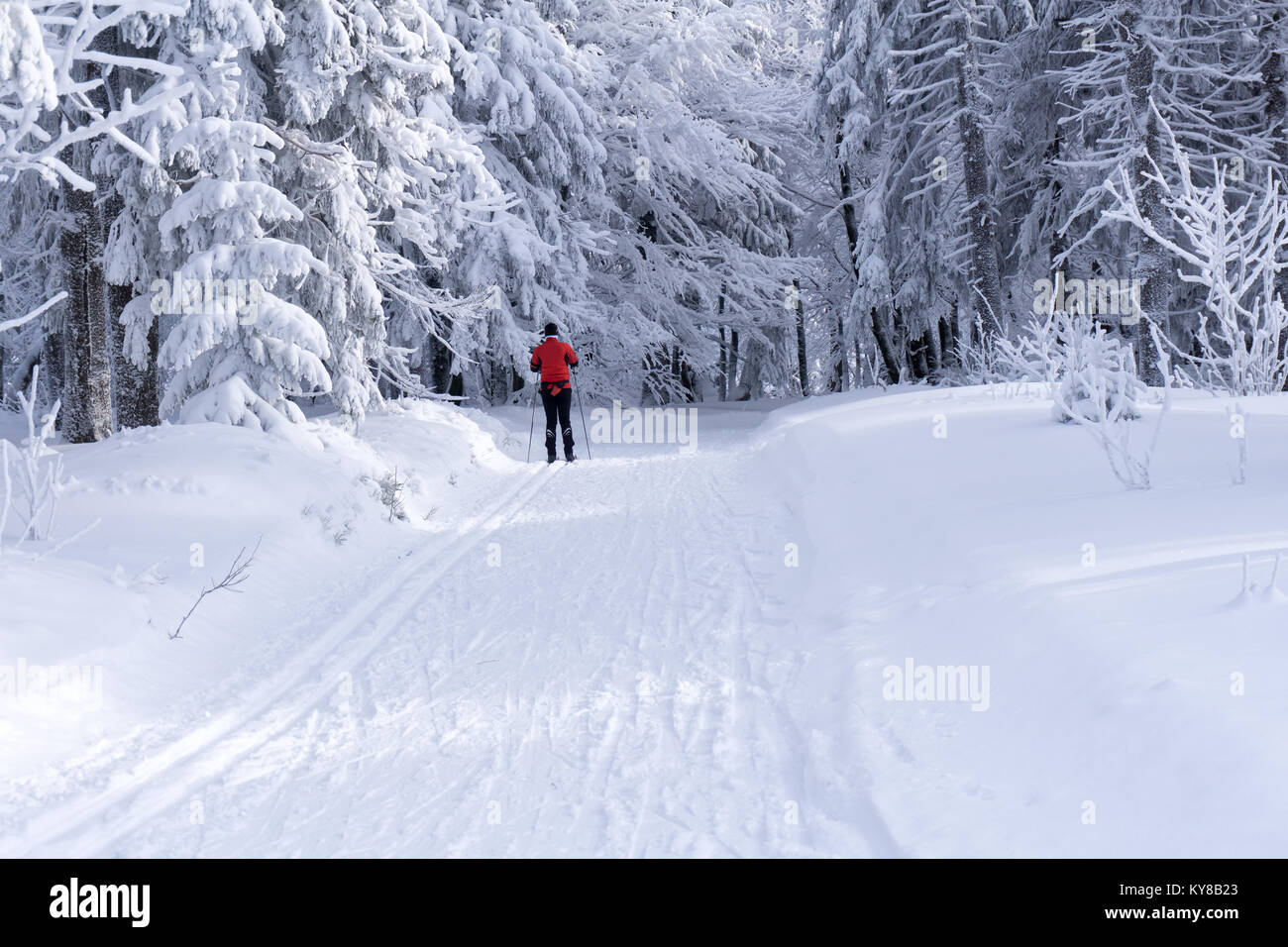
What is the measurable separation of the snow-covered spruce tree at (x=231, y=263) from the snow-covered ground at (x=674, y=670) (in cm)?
167

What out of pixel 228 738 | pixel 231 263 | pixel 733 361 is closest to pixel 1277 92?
pixel 231 263

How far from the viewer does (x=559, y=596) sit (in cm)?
705

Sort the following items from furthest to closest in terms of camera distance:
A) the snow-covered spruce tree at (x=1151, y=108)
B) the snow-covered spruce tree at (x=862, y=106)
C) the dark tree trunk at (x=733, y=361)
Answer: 1. the dark tree trunk at (x=733, y=361)
2. the snow-covered spruce tree at (x=862, y=106)
3. the snow-covered spruce tree at (x=1151, y=108)

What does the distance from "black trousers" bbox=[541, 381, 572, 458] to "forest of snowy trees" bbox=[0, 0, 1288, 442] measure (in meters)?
1.85

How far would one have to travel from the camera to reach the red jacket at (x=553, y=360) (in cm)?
1573

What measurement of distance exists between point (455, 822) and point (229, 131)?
9648 mm

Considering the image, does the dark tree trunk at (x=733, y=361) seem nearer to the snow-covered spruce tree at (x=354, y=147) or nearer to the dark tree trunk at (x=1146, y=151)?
the dark tree trunk at (x=1146, y=151)

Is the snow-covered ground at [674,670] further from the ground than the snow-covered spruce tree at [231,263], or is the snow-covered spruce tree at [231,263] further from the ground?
the snow-covered spruce tree at [231,263]

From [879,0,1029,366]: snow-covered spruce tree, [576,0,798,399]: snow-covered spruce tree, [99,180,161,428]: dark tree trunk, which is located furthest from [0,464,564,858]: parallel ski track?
[576,0,798,399]: snow-covered spruce tree

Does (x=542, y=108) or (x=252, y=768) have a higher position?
(x=542, y=108)

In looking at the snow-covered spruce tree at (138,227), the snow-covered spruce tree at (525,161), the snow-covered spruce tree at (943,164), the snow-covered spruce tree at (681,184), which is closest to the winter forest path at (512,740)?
the snow-covered spruce tree at (138,227)

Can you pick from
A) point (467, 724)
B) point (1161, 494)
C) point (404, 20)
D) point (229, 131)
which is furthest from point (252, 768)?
point (404, 20)
